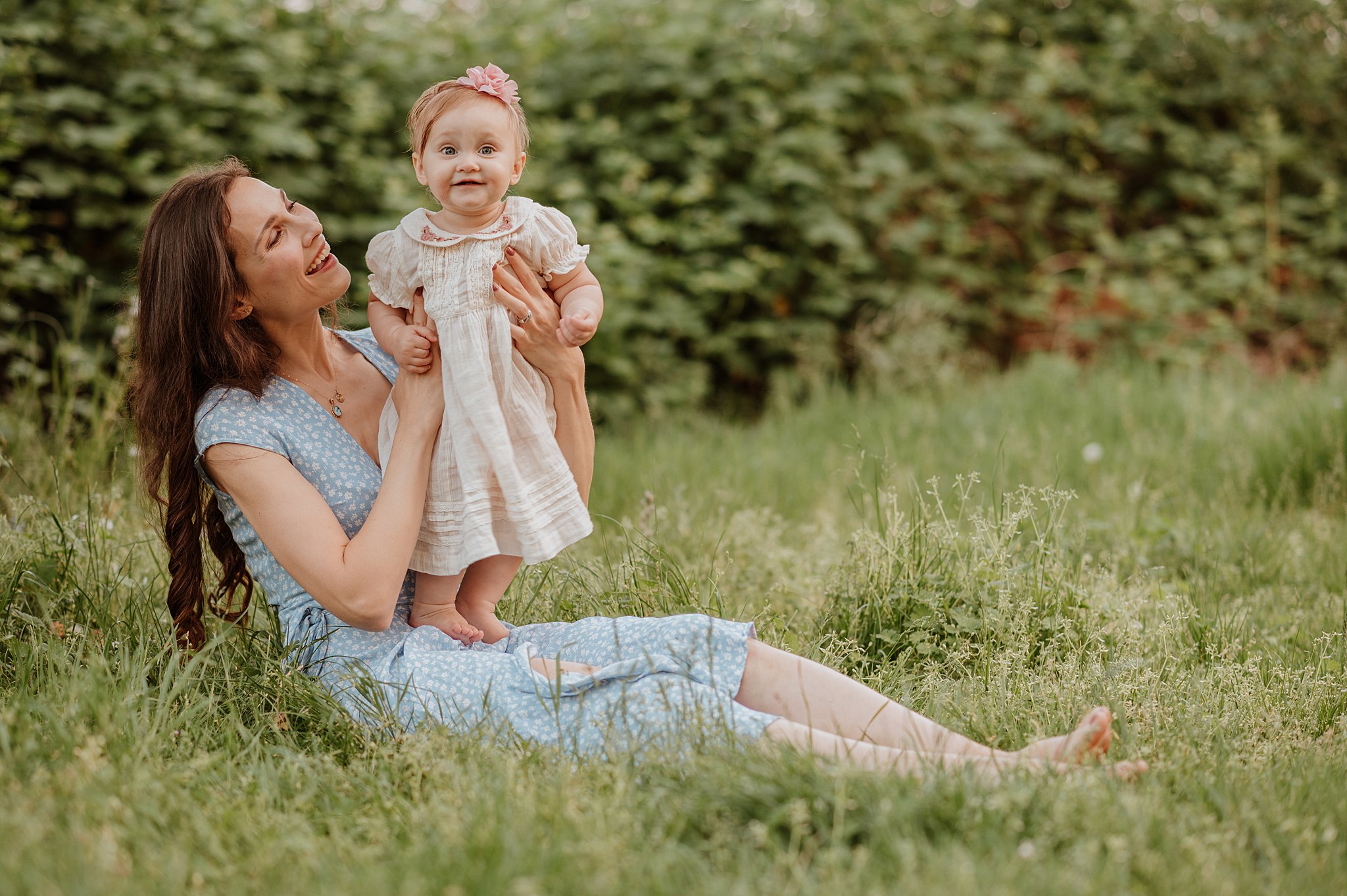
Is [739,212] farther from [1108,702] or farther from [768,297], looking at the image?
[1108,702]

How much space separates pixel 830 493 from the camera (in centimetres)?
423

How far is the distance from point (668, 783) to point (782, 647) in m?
0.89

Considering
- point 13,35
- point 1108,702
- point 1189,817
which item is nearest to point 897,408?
point 1108,702

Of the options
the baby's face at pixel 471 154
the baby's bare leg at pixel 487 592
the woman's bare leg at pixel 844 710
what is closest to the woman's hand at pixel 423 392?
the baby's face at pixel 471 154

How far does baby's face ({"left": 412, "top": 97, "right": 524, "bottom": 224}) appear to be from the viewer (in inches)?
87.7

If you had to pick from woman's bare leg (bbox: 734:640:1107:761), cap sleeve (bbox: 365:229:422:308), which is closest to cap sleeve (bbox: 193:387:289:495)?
cap sleeve (bbox: 365:229:422:308)

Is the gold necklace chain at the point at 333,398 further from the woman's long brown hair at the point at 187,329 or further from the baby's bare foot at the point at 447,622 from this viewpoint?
the baby's bare foot at the point at 447,622

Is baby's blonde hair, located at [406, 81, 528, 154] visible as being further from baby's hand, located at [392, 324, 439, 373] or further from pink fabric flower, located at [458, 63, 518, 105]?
baby's hand, located at [392, 324, 439, 373]

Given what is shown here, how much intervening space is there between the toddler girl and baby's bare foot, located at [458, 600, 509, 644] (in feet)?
0.23

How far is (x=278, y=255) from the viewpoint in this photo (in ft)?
7.55

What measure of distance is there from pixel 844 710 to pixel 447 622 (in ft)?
2.83

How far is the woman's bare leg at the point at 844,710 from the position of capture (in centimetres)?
206

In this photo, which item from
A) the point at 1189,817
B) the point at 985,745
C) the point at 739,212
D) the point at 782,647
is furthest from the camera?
the point at 739,212

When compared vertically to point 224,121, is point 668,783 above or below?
below
